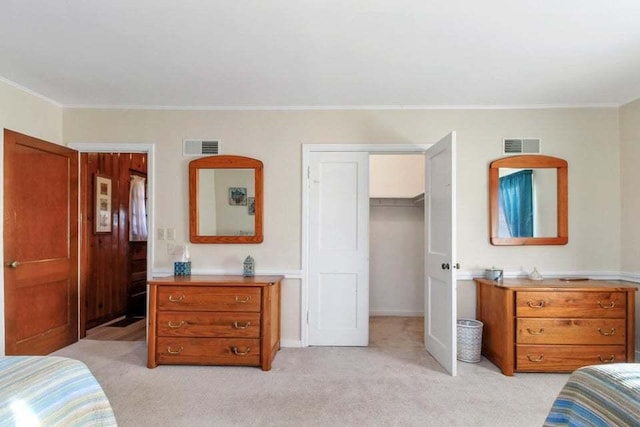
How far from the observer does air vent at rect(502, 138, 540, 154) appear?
3.49 metres

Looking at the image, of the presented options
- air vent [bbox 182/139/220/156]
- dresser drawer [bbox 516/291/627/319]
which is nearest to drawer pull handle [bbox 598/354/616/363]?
dresser drawer [bbox 516/291/627/319]


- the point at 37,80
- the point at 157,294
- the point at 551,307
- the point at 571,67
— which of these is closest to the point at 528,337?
the point at 551,307

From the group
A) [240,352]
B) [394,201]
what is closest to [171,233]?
[240,352]

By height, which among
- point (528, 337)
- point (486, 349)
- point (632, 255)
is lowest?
point (486, 349)

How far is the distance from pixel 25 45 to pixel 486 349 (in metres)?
4.32

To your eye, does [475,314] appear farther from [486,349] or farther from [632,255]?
[632,255]

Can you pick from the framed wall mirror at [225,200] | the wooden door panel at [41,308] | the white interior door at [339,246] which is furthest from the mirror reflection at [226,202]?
the wooden door panel at [41,308]

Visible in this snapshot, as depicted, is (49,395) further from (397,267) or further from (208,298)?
(397,267)

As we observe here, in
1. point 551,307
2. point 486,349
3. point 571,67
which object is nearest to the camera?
point 571,67

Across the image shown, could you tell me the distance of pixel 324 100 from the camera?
11.2 ft

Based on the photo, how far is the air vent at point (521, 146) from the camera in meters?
3.49

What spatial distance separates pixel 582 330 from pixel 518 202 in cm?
122

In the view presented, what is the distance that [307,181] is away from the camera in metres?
3.58

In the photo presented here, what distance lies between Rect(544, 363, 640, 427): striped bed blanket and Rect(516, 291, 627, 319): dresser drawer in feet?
4.59
